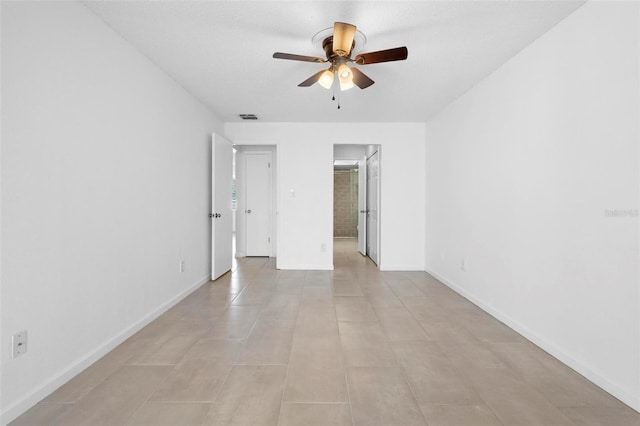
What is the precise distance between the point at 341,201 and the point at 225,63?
25.7 feet

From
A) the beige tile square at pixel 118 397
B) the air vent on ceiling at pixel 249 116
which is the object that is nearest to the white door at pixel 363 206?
the air vent on ceiling at pixel 249 116

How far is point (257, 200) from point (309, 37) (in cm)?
432

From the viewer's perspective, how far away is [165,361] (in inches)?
83.0

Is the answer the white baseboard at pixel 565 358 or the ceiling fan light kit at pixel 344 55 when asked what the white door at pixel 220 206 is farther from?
the white baseboard at pixel 565 358

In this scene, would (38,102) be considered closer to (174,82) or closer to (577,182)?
(174,82)

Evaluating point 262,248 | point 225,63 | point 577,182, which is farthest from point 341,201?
point 577,182

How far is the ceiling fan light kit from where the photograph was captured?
2.09m

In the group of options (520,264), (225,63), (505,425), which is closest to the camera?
(505,425)

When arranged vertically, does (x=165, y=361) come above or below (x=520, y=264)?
below

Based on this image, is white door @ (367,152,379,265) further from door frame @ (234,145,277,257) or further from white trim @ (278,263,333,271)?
door frame @ (234,145,277,257)

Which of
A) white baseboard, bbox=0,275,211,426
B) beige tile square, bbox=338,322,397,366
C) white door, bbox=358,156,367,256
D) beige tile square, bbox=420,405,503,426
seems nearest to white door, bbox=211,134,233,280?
white baseboard, bbox=0,275,211,426

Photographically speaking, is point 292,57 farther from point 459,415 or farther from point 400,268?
point 400,268

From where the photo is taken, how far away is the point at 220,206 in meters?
4.42

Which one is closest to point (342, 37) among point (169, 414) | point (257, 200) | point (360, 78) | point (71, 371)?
point (360, 78)
